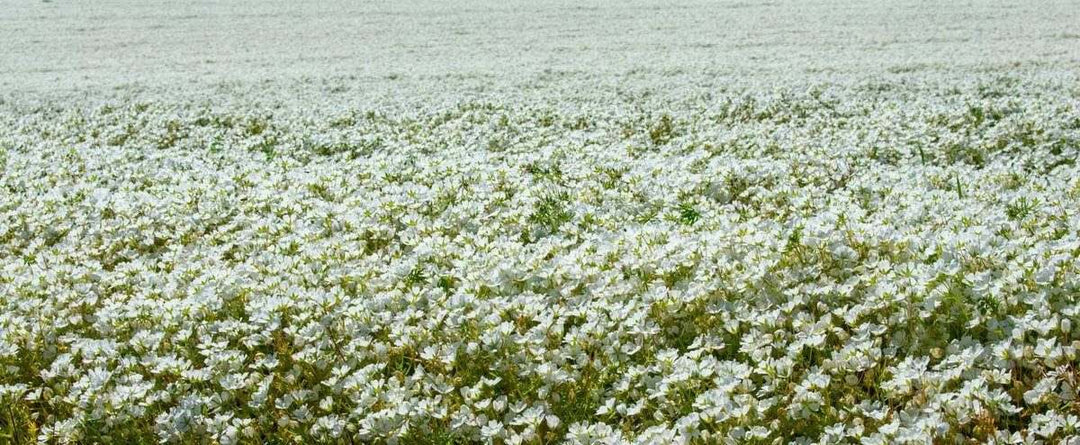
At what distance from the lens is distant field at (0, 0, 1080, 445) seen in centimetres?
523

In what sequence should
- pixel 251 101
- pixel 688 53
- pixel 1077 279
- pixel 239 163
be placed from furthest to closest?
pixel 688 53 < pixel 251 101 < pixel 239 163 < pixel 1077 279

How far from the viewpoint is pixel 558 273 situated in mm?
7008

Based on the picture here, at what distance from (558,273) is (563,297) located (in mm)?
309

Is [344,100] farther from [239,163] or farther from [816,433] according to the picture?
[816,433]

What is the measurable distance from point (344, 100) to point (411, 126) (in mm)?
6470

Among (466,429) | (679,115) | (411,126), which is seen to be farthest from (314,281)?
(679,115)

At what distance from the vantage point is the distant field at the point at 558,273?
17.2ft

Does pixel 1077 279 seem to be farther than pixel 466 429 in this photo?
Yes

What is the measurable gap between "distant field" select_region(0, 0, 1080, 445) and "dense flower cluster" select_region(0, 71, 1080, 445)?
3cm

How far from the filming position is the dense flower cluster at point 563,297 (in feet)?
17.0

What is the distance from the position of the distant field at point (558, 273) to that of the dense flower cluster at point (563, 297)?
0.03m

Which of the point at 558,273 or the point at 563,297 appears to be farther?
the point at 558,273

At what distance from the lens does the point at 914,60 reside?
28.2m

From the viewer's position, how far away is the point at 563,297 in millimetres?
6754
